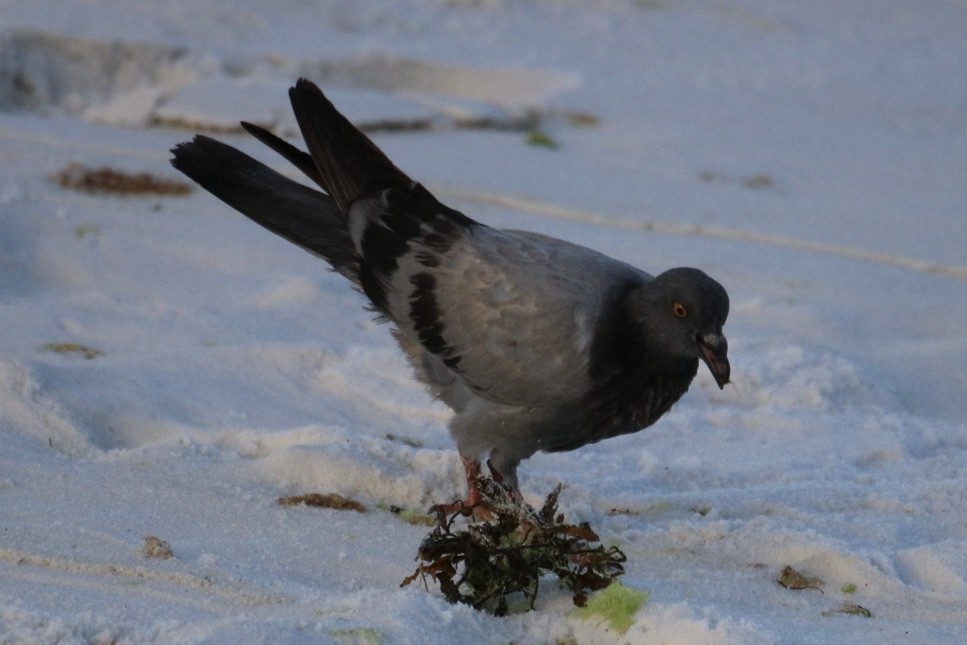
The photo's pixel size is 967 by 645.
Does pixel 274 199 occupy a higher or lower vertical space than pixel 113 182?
higher

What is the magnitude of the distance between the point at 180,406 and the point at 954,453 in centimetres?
293

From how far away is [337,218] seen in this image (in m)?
5.38

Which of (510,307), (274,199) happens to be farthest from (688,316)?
(274,199)

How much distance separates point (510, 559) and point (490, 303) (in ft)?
3.85

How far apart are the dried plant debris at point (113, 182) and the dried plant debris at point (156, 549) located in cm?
493

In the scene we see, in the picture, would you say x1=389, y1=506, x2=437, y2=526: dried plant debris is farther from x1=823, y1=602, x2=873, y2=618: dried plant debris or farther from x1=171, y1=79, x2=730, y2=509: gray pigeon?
x1=823, y1=602, x2=873, y2=618: dried plant debris

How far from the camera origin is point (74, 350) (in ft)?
20.5

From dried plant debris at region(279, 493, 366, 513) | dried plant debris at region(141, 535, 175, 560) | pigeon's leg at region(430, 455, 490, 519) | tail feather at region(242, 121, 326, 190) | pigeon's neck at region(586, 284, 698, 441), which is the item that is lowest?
dried plant debris at region(141, 535, 175, 560)

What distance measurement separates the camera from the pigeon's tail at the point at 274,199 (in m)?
5.38

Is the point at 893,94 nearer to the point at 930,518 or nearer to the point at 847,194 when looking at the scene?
the point at 847,194

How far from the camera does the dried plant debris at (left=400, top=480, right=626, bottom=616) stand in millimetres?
3949

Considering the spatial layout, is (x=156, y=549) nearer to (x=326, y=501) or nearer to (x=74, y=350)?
(x=326, y=501)

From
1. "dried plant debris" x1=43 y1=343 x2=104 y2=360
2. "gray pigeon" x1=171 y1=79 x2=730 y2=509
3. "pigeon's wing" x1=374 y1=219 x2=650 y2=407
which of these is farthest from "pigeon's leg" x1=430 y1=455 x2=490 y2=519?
"dried plant debris" x1=43 y1=343 x2=104 y2=360

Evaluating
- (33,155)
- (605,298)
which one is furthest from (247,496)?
(33,155)
